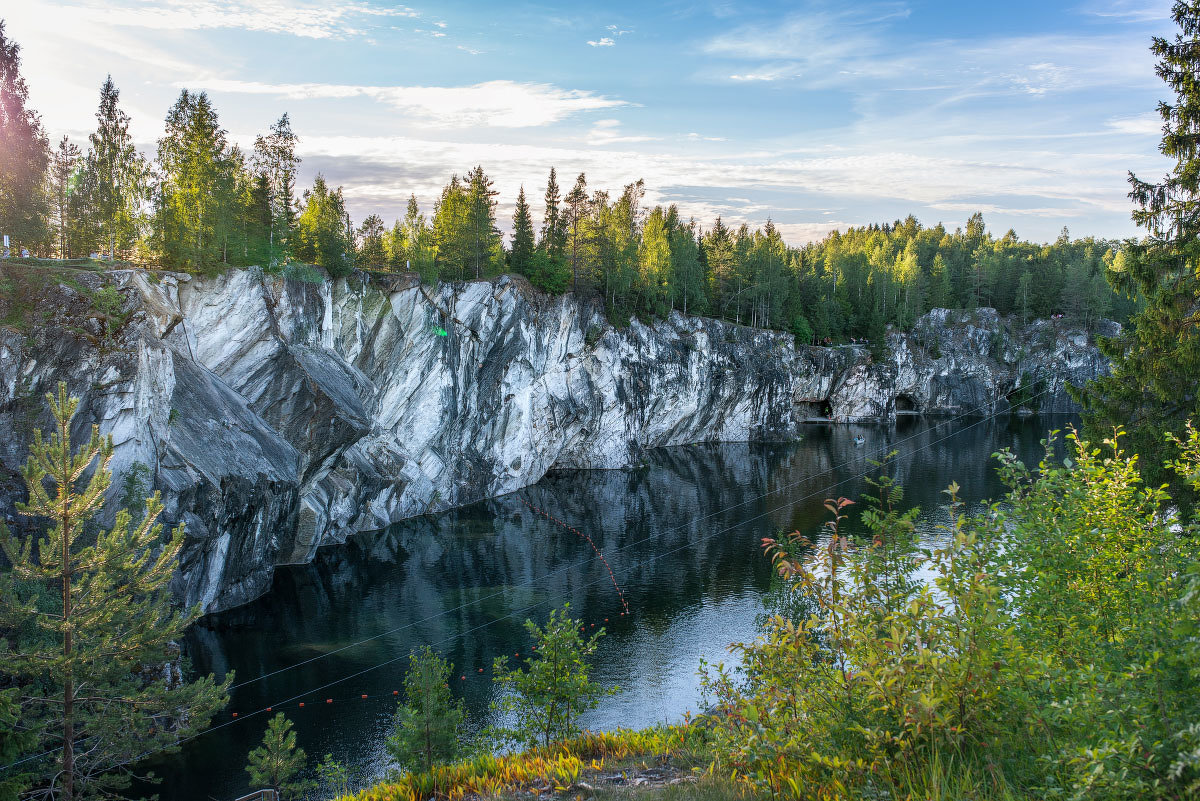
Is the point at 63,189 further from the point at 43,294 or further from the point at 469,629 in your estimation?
the point at 469,629

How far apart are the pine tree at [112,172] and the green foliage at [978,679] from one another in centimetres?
4833

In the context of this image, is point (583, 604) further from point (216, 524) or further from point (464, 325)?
point (464, 325)

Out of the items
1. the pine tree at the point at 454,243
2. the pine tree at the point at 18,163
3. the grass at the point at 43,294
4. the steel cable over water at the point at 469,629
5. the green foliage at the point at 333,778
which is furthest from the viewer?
the pine tree at the point at 454,243

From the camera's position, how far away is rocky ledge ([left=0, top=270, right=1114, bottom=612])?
27.3m

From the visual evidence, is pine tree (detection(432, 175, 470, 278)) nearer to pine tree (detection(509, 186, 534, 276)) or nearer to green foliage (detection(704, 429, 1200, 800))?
pine tree (detection(509, 186, 534, 276))

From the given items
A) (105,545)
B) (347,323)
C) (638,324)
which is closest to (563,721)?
(105,545)

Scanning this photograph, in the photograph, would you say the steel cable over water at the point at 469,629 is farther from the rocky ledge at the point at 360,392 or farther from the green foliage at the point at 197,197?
the green foliage at the point at 197,197

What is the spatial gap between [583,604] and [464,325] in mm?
28310

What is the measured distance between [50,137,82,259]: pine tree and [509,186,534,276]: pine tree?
107ft

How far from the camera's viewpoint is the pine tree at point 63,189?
1689 inches

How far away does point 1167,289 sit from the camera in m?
17.2

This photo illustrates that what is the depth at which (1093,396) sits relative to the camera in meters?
19.2

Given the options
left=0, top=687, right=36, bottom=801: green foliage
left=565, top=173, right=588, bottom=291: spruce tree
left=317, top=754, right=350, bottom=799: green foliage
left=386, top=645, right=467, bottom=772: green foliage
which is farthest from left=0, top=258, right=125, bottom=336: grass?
left=565, top=173, right=588, bottom=291: spruce tree

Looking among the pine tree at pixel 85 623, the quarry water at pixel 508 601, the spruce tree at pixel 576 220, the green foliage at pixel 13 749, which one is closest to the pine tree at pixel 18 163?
the quarry water at pixel 508 601
